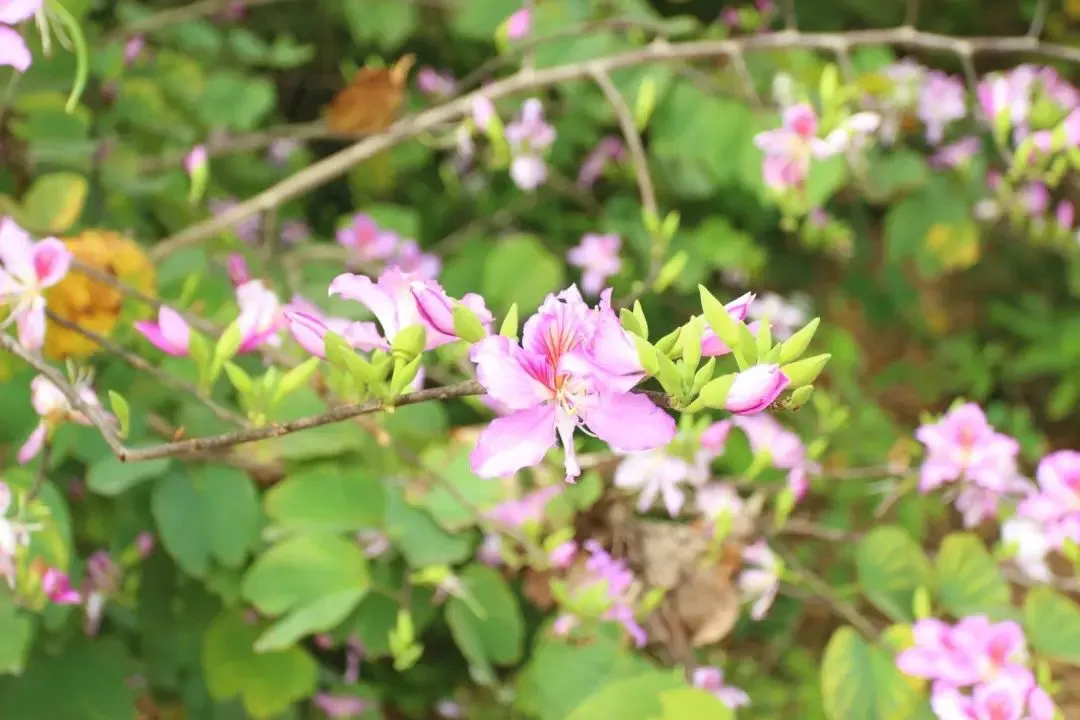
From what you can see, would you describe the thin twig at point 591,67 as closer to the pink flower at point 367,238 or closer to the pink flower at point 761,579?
the pink flower at point 367,238

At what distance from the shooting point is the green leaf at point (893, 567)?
2.68 ft

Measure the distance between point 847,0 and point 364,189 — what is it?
3.63 ft

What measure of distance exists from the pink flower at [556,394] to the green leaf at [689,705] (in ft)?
0.98

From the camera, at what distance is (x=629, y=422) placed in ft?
1.22

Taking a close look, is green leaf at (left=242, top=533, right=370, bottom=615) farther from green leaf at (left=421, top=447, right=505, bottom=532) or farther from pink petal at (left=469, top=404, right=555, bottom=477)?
pink petal at (left=469, top=404, right=555, bottom=477)

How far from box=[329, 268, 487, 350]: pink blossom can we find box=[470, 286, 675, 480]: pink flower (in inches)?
1.2

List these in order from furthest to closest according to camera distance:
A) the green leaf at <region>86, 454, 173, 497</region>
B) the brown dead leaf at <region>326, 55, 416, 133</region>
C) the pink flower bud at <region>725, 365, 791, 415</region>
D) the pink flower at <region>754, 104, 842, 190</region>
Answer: the brown dead leaf at <region>326, 55, 416, 133</region>, the pink flower at <region>754, 104, 842, 190</region>, the green leaf at <region>86, 454, 173, 497</region>, the pink flower bud at <region>725, 365, 791, 415</region>

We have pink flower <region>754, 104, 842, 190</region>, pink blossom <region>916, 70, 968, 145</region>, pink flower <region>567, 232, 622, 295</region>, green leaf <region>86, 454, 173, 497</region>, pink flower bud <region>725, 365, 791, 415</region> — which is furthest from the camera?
pink blossom <region>916, 70, 968, 145</region>

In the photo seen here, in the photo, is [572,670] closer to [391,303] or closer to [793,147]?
[391,303]

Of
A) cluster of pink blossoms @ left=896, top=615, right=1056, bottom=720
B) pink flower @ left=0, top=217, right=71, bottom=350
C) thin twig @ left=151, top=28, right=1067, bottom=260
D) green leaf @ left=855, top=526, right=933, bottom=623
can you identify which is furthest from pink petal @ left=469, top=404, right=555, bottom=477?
thin twig @ left=151, top=28, right=1067, bottom=260

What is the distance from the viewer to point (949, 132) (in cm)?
157

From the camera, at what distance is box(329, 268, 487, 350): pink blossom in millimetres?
405

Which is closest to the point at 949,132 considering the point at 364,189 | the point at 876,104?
the point at 876,104

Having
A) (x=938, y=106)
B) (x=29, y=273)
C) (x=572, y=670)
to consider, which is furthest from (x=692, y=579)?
(x=938, y=106)
